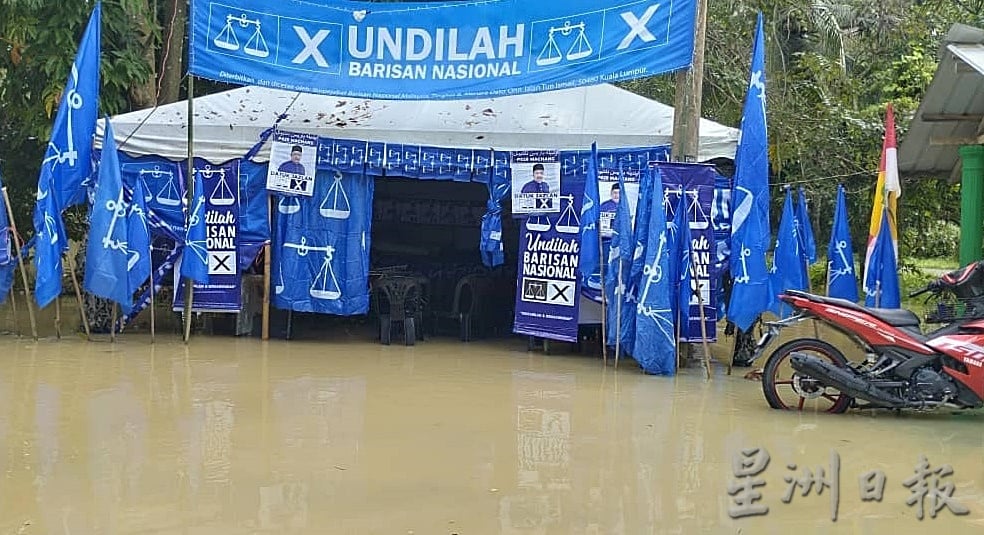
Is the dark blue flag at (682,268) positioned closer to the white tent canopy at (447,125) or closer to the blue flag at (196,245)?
the white tent canopy at (447,125)

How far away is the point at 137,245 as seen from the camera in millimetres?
9328

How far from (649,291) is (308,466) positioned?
12.9 feet

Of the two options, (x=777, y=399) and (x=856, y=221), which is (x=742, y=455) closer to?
(x=777, y=399)

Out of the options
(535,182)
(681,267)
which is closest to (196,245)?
(535,182)

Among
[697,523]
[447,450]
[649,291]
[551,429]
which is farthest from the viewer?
[649,291]

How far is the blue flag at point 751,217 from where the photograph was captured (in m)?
8.45

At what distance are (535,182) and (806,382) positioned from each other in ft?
Answer: 11.8

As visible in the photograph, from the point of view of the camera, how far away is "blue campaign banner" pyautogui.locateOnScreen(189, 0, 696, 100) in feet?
30.9

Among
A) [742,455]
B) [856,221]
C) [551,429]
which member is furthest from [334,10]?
[856,221]

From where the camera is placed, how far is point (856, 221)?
51.6 ft

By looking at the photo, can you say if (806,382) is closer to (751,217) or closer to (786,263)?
(751,217)

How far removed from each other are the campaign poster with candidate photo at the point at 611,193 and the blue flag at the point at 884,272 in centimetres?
206

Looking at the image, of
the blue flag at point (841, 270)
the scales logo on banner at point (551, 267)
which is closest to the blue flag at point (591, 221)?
the scales logo on banner at point (551, 267)

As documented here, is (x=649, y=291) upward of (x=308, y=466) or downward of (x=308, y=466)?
upward
